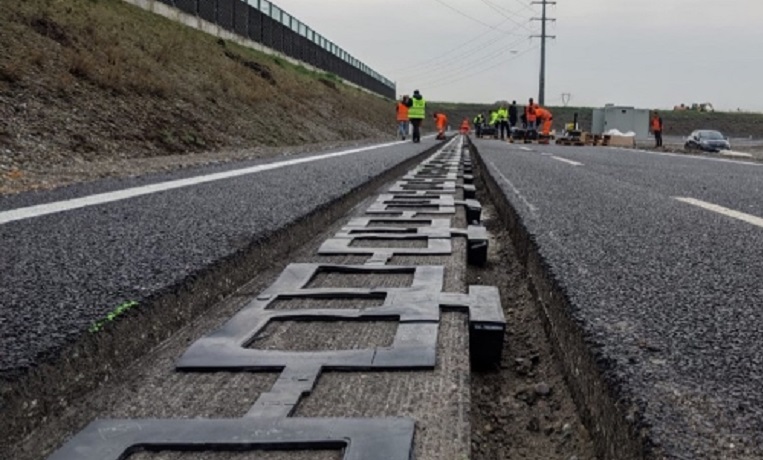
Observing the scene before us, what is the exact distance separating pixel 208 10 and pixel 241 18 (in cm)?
468

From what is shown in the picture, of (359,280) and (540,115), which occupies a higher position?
(540,115)

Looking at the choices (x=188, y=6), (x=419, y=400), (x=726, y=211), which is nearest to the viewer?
(x=419, y=400)

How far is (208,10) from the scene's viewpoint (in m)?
31.0

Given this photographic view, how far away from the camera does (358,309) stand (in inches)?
93.8

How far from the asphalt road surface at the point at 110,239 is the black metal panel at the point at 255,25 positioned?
31877 millimetres

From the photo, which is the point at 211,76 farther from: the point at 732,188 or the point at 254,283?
the point at 254,283

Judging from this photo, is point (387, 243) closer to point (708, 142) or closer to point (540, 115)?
point (540, 115)

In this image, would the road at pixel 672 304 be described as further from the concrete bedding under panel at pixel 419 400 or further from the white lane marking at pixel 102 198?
the white lane marking at pixel 102 198

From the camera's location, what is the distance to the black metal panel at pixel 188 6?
1101 inches

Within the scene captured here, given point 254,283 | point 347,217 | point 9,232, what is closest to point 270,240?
point 254,283

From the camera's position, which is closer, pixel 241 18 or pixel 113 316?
pixel 113 316

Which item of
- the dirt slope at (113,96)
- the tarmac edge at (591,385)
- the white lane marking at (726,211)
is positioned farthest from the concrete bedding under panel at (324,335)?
the dirt slope at (113,96)

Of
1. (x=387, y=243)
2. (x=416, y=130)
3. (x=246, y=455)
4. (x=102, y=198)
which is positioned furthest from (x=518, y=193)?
(x=416, y=130)

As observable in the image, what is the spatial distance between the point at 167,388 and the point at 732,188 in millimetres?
6868
